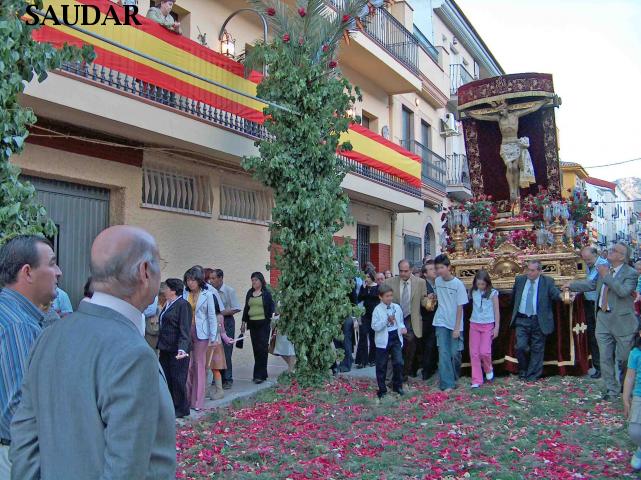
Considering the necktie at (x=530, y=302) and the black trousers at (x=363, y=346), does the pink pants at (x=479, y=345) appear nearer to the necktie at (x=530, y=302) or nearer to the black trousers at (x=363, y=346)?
the necktie at (x=530, y=302)

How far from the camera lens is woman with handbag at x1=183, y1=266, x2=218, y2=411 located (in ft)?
27.6

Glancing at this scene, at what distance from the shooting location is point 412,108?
22.0 metres

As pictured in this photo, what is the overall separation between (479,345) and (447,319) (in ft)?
2.51

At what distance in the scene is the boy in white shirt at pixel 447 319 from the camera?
31.9 feet

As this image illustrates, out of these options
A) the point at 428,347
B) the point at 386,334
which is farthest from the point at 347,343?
the point at 386,334

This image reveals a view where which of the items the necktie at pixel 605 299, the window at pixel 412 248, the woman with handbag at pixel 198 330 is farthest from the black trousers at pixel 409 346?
the window at pixel 412 248

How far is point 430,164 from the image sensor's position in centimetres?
2256

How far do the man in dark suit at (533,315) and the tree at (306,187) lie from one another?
2.55 m

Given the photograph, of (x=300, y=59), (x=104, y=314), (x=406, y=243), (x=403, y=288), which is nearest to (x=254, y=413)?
(x=403, y=288)

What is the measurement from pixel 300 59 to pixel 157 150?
9.36ft

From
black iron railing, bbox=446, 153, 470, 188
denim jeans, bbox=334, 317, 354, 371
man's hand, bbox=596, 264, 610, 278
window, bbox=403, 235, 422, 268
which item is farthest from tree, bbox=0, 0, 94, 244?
black iron railing, bbox=446, 153, 470, 188

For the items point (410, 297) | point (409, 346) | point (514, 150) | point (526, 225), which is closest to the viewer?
point (410, 297)

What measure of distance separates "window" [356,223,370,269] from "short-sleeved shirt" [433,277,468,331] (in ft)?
27.9

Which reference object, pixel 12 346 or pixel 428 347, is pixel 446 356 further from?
pixel 12 346
